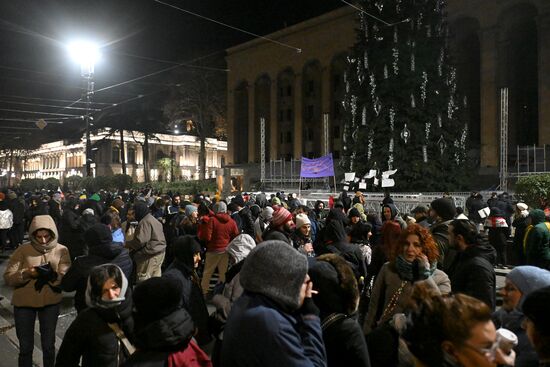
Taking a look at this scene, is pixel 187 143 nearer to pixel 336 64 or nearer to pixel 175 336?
pixel 336 64

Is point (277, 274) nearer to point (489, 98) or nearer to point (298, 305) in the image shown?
point (298, 305)

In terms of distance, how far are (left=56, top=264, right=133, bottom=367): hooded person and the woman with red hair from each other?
1890 millimetres

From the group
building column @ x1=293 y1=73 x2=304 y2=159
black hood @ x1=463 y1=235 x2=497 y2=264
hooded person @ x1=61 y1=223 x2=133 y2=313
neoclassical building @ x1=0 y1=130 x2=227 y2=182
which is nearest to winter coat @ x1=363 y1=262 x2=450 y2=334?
black hood @ x1=463 y1=235 x2=497 y2=264

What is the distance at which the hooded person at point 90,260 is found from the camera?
4148 millimetres

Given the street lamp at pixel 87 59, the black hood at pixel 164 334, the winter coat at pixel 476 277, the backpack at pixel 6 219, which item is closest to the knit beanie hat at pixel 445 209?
the winter coat at pixel 476 277

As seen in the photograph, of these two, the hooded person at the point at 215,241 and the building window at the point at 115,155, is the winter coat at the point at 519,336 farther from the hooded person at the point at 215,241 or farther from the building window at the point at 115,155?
the building window at the point at 115,155

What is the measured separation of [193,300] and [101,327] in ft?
2.80

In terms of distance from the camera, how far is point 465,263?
3.92 m

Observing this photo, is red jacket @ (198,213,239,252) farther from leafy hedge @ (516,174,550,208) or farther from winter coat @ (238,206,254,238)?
leafy hedge @ (516,174,550,208)

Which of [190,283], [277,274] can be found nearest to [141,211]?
[190,283]

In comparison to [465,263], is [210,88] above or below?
above

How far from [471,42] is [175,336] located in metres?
38.5

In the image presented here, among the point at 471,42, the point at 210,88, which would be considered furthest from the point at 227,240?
the point at 210,88

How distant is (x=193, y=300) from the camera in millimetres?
3750
